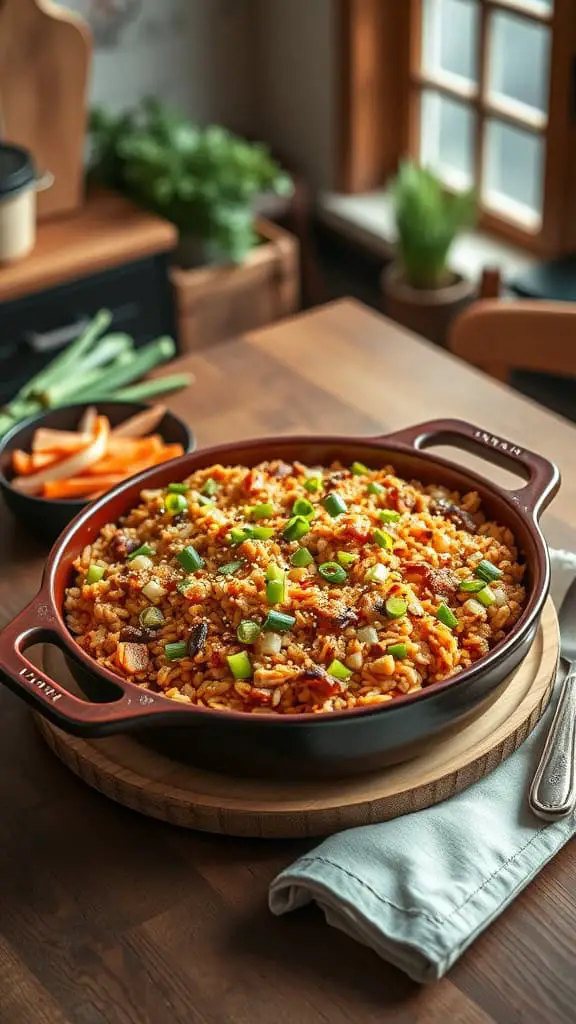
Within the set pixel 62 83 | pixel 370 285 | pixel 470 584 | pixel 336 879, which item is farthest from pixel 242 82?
pixel 336 879

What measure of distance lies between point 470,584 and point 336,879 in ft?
1.09

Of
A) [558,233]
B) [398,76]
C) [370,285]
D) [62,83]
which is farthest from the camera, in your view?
[370,285]

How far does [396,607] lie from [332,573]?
0.09m

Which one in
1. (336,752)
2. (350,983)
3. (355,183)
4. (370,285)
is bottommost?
(370,285)

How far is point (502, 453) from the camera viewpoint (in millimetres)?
1532

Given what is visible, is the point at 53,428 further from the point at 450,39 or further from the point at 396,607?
the point at 450,39

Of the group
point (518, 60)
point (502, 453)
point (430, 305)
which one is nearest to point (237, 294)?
point (430, 305)

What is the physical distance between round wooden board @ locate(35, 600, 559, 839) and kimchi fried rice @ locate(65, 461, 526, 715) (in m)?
0.10

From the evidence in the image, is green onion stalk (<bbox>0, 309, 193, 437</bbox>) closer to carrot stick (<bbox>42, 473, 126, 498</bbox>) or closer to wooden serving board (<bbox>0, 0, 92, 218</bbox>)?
carrot stick (<bbox>42, 473, 126, 498</bbox>)

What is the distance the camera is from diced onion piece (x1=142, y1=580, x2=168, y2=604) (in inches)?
52.8

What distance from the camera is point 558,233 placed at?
3393mm

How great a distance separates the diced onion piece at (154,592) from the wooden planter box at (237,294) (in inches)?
80.6

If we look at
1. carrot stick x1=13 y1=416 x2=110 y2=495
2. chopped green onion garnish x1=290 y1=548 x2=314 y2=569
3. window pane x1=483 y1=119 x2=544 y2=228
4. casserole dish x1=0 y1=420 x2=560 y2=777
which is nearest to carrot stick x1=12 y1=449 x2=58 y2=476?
carrot stick x1=13 y1=416 x2=110 y2=495

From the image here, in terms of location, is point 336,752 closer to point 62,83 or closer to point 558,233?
point 62,83
